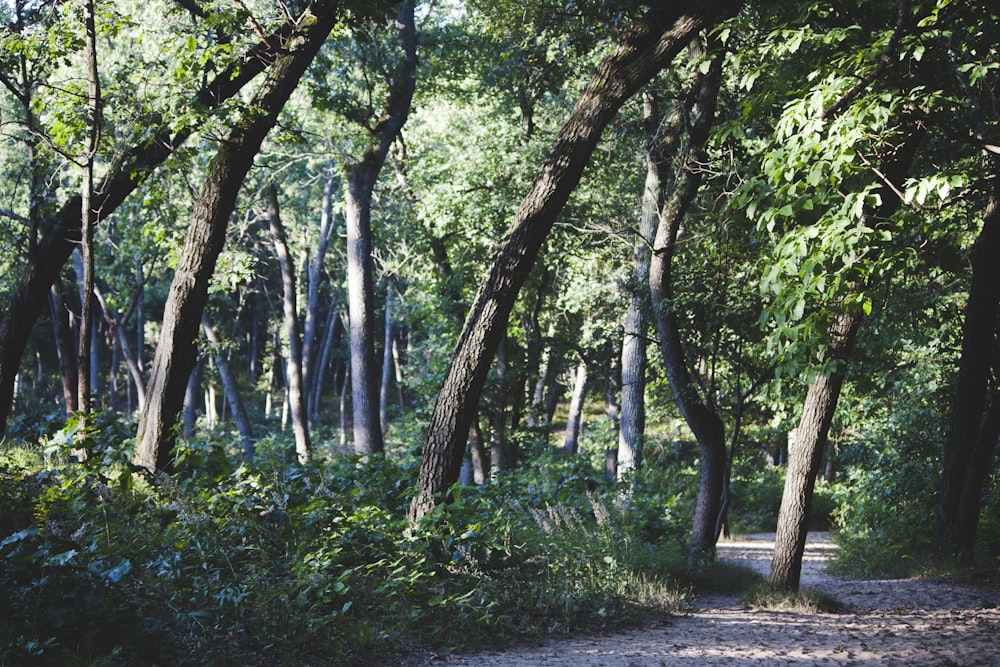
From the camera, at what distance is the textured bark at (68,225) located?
25.1 feet

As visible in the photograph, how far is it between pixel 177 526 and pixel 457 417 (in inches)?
90.4

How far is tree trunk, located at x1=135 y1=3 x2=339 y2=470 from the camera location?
22.8 feet

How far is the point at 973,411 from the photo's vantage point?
9.39 m

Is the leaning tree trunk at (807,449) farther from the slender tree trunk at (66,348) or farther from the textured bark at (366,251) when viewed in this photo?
the slender tree trunk at (66,348)

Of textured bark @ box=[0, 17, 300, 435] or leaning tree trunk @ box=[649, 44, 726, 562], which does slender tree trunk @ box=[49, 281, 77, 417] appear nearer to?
textured bark @ box=[0, 17, 300, 435]

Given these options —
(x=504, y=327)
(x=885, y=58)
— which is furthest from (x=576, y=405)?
(x=885, y=58)

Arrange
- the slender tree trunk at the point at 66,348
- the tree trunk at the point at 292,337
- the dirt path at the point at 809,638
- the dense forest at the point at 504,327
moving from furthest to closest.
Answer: the tree trunk at the point at 292,337, the slender tree trunk at the point at 66,348, the dirt path at the point at 809,638, the dense forest at the point at 504,327

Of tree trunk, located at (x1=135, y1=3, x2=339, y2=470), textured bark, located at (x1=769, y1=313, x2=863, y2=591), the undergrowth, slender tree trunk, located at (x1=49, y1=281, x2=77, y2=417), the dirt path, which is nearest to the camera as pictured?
the undergrowth

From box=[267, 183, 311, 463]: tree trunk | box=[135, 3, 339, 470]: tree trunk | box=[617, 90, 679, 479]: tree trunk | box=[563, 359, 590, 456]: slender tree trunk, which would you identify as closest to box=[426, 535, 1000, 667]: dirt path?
box=[135, 3, 339, 470]: tree trunk

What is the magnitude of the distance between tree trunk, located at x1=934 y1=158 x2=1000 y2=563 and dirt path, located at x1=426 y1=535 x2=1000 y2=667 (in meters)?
1.36

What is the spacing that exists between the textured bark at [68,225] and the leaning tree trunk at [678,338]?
461 centimetres

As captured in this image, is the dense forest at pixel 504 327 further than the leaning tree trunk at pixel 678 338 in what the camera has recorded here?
No

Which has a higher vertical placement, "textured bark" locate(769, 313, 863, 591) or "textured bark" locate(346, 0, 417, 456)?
"textured bark" locate(346, 0, 417, 456)

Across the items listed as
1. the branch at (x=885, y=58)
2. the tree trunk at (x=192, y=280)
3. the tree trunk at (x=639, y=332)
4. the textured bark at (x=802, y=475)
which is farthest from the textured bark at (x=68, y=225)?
the tree trunk at (x=639, y=332)
